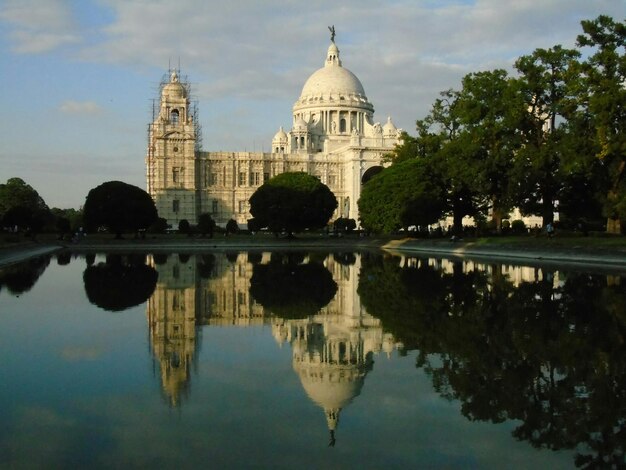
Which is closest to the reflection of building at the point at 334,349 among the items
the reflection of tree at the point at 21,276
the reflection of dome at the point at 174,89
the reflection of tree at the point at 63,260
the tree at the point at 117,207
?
the reflection of tree at the point at 21,276

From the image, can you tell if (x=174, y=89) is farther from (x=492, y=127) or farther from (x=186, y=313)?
(x=186, y=313)

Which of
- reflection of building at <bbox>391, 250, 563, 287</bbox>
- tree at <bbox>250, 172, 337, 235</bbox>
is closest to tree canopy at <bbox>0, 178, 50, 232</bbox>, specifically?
tree at <bbox>250, 172, 337, 235</bbox>

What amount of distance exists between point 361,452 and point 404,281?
17.2 m

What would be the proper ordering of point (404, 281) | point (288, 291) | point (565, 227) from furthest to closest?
point (565, 227) → point (404, 281) → point (288, 291)

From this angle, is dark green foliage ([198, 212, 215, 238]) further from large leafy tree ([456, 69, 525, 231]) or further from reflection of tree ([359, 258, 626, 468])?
reflection of tree ([359, 258, 626, 468])

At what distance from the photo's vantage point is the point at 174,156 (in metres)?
98.9

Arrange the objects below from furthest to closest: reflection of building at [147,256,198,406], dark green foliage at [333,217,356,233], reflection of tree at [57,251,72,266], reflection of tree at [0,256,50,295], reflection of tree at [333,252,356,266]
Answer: dark green foliage at [333,217,356,233] → reflection of tree at [57,251,72,266] → reflection of tree at [333,252,356,266] → reflection of tree at [0,256,50,295] → reflection of building at [147,256,198,406]

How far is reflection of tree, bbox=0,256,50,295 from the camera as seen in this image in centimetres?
2278

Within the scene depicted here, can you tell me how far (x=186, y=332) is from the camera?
13.4 m

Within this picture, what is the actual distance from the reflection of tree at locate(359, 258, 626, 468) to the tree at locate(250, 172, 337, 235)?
45859mm

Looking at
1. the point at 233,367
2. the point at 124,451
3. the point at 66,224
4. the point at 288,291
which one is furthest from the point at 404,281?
the point at 66,224

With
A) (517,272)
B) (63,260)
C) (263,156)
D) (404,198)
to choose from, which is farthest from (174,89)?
(517,272)

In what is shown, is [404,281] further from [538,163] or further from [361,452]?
[538,163]

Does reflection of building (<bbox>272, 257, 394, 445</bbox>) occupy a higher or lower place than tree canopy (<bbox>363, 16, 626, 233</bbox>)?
lower
